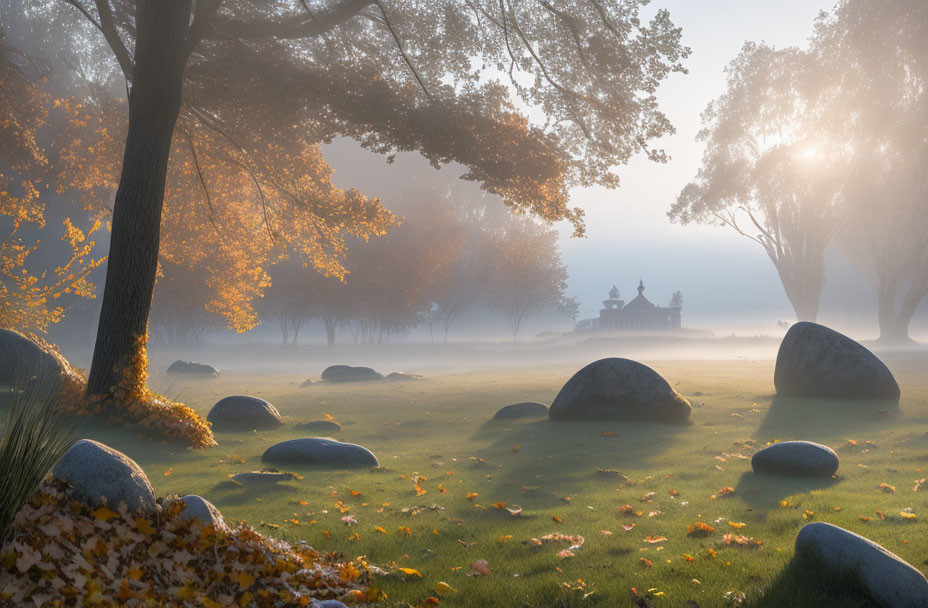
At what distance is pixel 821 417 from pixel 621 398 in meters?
4.57

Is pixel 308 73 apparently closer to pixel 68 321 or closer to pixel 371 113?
pixel 371 113

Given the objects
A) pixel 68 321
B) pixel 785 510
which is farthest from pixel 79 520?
pixel 68 321

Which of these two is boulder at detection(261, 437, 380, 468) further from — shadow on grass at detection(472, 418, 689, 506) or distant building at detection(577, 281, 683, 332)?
distant building at detection(577, 281, 683, 332)

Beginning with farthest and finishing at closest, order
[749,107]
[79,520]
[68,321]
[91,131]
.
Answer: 1. [68,321]
2. [749,107]
3. [91,131]
4. [79,520]

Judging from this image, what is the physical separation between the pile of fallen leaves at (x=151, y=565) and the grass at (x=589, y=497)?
2.45 ft

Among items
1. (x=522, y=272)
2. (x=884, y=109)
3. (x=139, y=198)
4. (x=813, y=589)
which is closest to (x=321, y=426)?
(x=139, y=198)

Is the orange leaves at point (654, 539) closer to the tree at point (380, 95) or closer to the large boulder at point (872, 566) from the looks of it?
the large boulder at point (872, 566)

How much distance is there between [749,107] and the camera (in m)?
36.2

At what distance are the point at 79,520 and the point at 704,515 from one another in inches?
256

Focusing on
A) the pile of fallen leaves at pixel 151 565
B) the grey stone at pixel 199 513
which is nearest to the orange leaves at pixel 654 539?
the pile of fallen leaves at pixel 151 565

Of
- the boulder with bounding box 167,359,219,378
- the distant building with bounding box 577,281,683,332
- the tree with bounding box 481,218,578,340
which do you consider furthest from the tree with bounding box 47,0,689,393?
the distant building with bounding box 577,281,683,332

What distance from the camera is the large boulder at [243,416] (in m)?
15.4

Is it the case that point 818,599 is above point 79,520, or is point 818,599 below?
below

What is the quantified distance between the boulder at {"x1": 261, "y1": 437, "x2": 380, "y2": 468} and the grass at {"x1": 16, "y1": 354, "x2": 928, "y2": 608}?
1.29 ft
